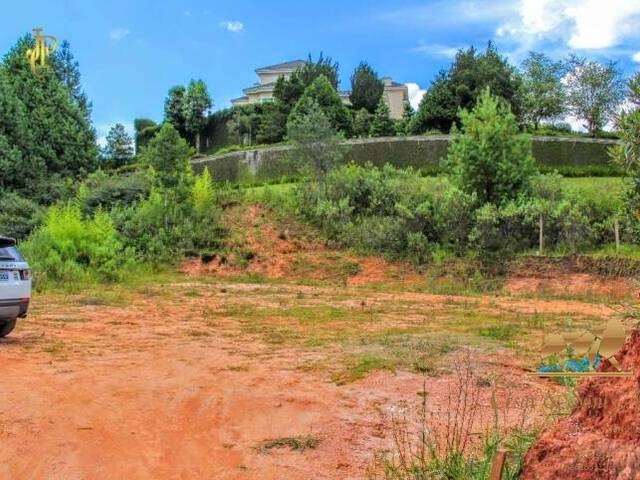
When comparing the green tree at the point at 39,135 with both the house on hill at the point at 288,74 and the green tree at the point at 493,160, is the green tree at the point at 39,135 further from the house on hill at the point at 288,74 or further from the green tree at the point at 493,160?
the house on hill at the point at 288,74

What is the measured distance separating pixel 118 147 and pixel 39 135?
10674mm

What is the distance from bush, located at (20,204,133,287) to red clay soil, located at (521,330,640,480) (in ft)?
53.3

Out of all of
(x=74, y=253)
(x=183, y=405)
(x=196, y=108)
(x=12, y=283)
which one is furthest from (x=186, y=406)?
(x=196, y=108)

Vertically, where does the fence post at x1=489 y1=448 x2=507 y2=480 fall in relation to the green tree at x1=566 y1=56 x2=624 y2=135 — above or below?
below

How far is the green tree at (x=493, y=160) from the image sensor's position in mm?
21703

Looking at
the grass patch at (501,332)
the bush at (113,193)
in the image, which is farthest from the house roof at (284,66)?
the grass patch at (501,332)

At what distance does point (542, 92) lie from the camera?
40219 millimetres

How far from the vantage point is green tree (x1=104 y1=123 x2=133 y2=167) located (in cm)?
4222

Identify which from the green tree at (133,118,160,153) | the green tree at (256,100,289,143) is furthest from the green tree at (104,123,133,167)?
the green tree at (256,100,289,143)

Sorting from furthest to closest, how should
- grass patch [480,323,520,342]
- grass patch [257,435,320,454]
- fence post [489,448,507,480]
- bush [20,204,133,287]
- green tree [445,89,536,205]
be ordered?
green tree [445,89,536,205], bush [20,204,133,287], grass patch [480,323,520,342], grass patch [257,435,320,454], fence post [489,448,507,480]

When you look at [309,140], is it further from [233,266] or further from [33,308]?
[33,308]

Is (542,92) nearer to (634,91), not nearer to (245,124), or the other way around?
(245,124)

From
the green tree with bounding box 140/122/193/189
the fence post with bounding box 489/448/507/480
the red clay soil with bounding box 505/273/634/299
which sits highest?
the green tree with bounding box 140/122/193/189

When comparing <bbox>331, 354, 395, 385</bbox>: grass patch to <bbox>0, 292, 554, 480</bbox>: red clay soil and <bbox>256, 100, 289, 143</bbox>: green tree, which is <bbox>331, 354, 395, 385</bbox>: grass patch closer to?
<bbox>0, 292, 554, 480</bbox>: red clay soil
